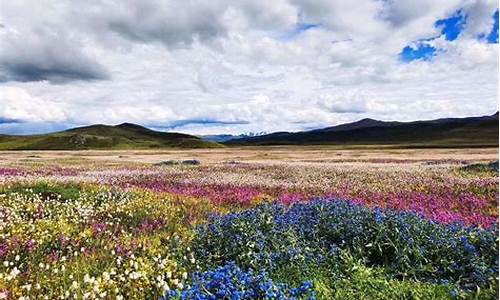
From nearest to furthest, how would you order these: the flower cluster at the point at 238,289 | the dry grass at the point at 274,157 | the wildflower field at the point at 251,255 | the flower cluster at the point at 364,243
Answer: the flower cluster at the point at 238,289
the wildflower field at the point at 251,255
the flower cluster at the point at 364,243
the dry grass at the point at 274,157

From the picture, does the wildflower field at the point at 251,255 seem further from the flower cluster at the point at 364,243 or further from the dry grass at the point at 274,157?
the dry grass at the point at 274,157

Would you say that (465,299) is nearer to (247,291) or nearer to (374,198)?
(247,291)

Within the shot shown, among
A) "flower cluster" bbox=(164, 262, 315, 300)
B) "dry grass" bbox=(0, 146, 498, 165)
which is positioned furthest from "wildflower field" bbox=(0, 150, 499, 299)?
"dry grass" bbox=(0, 146, 498, 165)

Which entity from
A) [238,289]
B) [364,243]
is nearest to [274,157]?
[364,243]

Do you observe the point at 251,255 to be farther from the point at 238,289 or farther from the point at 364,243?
the point at 238,289

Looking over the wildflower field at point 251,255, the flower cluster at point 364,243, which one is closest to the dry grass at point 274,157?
the wildflower field at point 251,255

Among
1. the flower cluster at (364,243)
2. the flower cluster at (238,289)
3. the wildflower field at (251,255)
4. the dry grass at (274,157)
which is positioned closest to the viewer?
the flower cluster at (238,289)

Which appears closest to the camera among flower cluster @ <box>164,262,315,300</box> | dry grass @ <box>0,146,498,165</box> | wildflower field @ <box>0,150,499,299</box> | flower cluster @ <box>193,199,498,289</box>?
flower cluster @ <box>164,262,315,300</box>

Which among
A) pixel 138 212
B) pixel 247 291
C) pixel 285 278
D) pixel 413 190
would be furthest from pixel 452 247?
pixel 413 190

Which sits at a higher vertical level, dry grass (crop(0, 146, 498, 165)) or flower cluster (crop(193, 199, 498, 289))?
flower cluster (crop(193, 199, 498, 289))

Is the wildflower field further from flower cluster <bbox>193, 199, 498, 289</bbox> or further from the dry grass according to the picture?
the dry grass

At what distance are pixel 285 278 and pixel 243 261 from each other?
3.60ft

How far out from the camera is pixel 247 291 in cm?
584

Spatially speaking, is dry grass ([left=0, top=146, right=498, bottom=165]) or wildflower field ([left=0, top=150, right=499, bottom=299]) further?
dry grass ([left=0, top=146, right=498, bottom=165])
